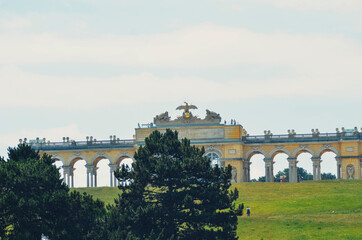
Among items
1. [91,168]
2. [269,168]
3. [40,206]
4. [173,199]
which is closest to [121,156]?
[91,168]

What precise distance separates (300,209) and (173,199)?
822 inches

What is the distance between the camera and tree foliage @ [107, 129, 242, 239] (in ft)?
207

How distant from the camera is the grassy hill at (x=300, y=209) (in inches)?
2778

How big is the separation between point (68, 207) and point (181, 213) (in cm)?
786

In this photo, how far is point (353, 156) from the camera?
358 feet

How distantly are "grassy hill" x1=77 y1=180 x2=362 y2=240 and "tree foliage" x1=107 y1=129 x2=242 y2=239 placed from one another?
725cm

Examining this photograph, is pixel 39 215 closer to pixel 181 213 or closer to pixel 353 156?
pixel 181 213

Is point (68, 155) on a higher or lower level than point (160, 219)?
higher

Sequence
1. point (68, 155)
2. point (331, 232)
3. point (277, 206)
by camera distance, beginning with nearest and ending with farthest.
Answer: point (331, 232), point (277, 206), point (68, 155)

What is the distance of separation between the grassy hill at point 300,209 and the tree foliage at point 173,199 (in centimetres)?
725

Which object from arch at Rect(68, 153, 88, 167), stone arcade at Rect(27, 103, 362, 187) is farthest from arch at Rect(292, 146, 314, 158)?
arch at Rect(68, 153, 88, 167)

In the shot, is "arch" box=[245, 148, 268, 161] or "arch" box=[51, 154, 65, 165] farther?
"arch" box=[51, 154, 65, 165]

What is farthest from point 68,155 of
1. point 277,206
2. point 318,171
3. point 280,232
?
point 280,232

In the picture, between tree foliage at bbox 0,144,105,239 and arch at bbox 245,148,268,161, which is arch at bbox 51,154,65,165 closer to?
arch at bbox 245,148,268,161
